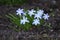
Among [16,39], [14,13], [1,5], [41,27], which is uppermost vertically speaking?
[1,5]

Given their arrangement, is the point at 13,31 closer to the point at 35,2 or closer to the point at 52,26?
the point at 52,26

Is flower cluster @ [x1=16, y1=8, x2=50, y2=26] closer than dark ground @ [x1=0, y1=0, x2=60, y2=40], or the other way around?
dark ground @ [x1=0, y1=0, x2=60, y2=40]

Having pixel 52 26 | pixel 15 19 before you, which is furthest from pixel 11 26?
pixel 52 26

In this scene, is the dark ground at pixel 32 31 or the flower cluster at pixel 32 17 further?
the flower cluster at pixel 32 17

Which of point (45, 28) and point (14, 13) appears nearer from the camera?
point (45, 28)

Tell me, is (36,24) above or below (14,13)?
below

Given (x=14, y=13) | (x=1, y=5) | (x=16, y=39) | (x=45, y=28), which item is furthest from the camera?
(x=1, y=5)

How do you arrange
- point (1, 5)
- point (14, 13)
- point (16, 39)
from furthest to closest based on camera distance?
point (1, 5) → point (14, 13) → point (16, 39)

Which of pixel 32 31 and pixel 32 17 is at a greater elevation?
pixel 32 17
